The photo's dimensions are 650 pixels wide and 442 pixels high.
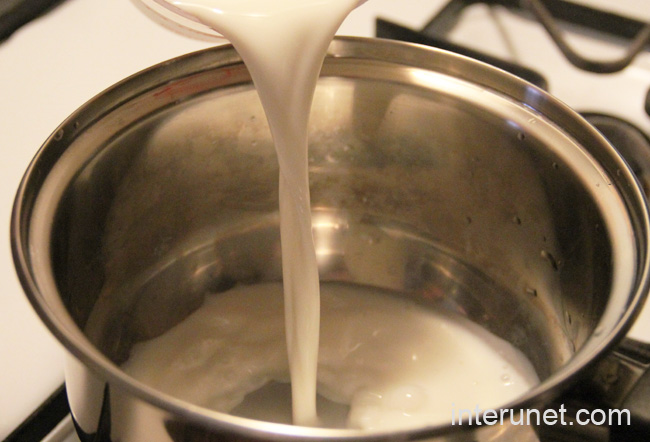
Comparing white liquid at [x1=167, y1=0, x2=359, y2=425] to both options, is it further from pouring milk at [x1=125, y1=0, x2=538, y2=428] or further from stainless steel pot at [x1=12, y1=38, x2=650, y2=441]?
stainless steel pot at [x1=12, y1=38, x2=650, y2=441]

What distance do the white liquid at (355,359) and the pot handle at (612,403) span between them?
16cm

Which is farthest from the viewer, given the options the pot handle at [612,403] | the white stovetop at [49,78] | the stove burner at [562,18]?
the stove burner at [562,18]

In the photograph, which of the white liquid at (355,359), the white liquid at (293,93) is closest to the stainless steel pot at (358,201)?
the white liquid at (355,359)

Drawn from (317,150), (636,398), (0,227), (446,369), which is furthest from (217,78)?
(636,398)

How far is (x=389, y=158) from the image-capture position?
2.61ft

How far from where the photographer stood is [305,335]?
0.64 m

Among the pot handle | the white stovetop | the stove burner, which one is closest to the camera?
the pot handle

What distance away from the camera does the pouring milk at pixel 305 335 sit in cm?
58

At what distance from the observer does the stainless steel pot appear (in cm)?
58

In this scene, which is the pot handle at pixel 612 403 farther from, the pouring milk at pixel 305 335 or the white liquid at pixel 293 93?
the white liquid at pixel 293 93

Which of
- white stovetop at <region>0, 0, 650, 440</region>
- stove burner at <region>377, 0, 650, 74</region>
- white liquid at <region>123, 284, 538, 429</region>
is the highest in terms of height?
stove burner at <region>377, 0, 650, 74</region>

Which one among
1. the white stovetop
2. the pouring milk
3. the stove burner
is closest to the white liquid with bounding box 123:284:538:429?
the pouring milk

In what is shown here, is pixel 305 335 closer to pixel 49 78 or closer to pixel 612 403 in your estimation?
pixel 612 403

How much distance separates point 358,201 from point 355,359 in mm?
203
